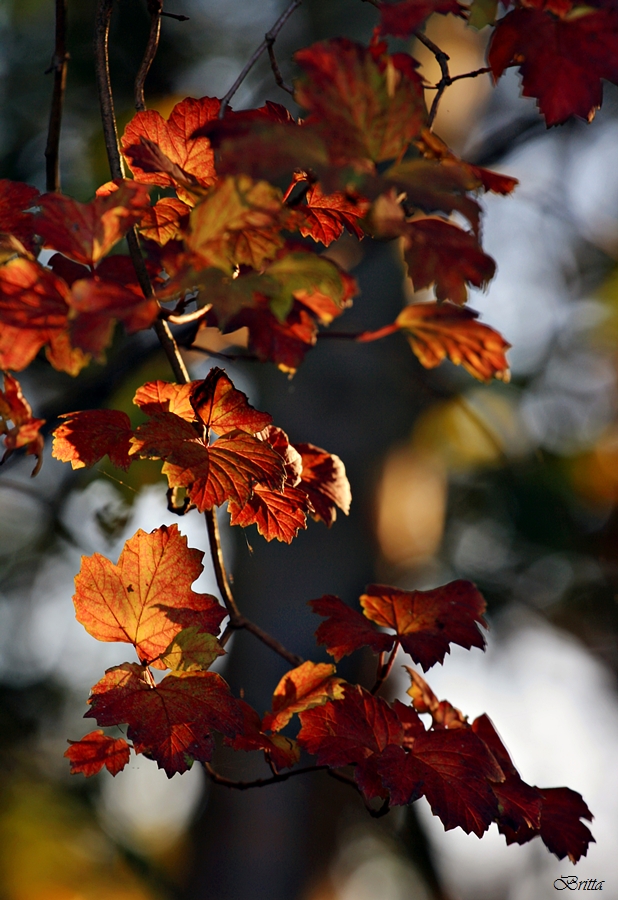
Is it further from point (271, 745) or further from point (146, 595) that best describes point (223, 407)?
point (271, 745)

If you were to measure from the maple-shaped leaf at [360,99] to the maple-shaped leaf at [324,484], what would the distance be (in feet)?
1.30

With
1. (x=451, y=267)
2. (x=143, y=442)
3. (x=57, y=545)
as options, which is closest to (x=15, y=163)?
(x=57, y=545)

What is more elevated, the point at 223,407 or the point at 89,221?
the point at 89,221

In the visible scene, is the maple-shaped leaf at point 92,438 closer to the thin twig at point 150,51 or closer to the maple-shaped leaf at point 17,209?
the maple-shaped leaf at point 17,209

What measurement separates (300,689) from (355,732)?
3.4 inches

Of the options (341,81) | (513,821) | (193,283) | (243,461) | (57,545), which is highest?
(341,81)

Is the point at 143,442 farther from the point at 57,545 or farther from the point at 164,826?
the point at 164,826

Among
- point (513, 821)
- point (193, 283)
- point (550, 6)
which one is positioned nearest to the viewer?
point (193, 283)

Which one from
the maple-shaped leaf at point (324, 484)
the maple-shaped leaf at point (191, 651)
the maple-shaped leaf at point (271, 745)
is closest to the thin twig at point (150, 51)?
the maple-shaped leaf at point (324, 484)

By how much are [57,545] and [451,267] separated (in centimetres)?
279

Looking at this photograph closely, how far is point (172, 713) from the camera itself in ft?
2.09

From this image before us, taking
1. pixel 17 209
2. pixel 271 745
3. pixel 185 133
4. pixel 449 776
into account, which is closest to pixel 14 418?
pixel 17 209

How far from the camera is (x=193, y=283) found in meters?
0.45

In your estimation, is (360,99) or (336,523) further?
(336,523)
